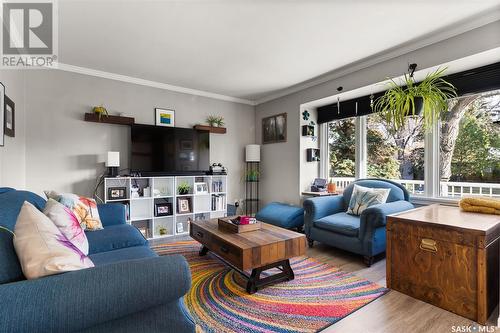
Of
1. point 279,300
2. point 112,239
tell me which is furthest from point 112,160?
point 279,300

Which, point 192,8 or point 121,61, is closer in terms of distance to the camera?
point 192,8

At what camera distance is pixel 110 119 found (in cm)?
354

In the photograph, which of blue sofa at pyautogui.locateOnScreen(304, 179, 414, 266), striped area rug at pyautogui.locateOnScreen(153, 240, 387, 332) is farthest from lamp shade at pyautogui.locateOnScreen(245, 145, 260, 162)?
striped area rug at pyautogui.locateOnScreen(153, 240, 387, 332)

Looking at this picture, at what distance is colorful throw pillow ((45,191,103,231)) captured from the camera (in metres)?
2.19

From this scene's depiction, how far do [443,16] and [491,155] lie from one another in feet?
5.19

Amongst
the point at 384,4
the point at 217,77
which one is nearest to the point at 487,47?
the point at 384,4

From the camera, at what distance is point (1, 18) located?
2100mm

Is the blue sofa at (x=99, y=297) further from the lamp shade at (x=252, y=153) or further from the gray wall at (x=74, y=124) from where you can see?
the lamp shade at (x=252, y=153)

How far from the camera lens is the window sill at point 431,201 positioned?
2812 millimetres

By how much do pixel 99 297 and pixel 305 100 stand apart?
12.8 ft

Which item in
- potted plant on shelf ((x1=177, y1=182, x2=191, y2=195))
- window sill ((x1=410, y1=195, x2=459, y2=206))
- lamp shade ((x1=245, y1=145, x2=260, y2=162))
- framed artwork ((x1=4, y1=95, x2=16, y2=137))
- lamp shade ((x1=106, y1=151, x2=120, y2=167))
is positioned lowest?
window sill ((x1=410, y1=195, x2=459, y2=206))

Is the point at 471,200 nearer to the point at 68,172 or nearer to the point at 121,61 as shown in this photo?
the point at 121,61

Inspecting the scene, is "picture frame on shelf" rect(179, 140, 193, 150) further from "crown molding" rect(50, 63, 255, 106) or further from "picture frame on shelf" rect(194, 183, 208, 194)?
"crown molding" rect(50, 63, 255, 106)

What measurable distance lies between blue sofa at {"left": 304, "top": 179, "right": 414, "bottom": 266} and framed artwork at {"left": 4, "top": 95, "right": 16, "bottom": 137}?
3.28 metres
